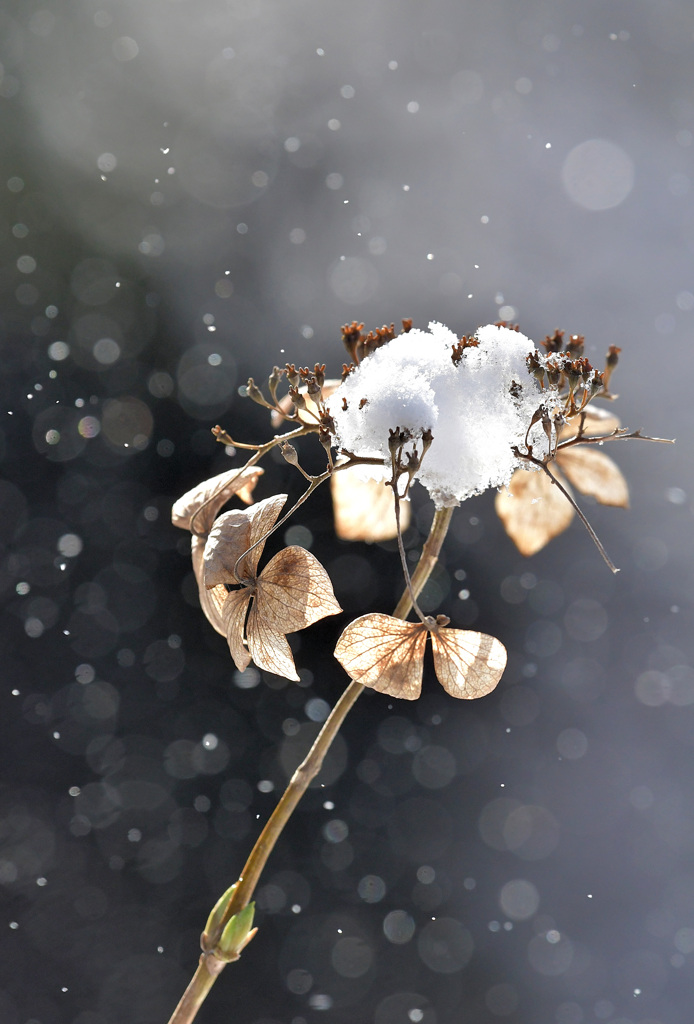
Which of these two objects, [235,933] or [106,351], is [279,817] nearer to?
[235,933]

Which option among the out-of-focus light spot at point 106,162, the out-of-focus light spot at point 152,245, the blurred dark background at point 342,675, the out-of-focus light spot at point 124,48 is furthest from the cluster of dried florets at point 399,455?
the out-of-focus light spot at point 124,48

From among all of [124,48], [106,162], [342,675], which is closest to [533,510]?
[342,675]

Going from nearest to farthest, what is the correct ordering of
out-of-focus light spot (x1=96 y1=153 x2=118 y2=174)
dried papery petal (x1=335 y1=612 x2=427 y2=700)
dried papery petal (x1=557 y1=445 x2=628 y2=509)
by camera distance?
dried papery petal (x1=335 y1=612 x2=427 y2=700)
dried papery petal (x1=557 y1=445 x2=628 y2=509)
out-of-focus light spot (x1=96 y1=153 x2=118 y2=174)

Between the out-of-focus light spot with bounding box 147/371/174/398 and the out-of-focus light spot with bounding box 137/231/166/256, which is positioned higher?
the out-of-focus light spot with bounding box 137/231/166/256

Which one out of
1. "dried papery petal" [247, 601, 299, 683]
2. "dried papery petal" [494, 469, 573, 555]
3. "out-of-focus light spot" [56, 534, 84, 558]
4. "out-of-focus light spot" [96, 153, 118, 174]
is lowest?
"out-of-focus light spot" [56, 534, 84, 558]

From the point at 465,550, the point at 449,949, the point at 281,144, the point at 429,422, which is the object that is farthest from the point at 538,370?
the point at 281,144

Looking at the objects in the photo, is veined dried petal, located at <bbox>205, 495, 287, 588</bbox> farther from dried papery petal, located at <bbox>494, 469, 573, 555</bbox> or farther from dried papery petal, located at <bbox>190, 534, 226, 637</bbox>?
dried papery petal, located at <bbox>494, 469, 573, 555</bbox>

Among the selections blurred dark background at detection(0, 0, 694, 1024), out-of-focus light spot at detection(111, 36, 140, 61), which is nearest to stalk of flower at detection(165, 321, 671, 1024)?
blurred dark background at detection(0, 0, 694, 1024)

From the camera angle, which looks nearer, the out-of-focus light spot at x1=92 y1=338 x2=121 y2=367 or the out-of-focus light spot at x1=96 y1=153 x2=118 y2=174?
the out-of-focus light spot at x1=92 y1=338 x2=121 y2=367

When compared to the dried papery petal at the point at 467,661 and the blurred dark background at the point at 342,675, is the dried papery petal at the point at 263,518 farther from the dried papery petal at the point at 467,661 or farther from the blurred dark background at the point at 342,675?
the blurred dark background at the point at 342,675
